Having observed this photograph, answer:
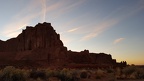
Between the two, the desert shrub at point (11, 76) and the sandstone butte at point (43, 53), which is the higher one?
the sandstone butte at point (43, 53)

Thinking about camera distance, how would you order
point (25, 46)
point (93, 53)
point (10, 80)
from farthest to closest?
point (93, 53), point (25, 46), point (10, 80)

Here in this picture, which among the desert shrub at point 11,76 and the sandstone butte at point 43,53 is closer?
the desert shrub at point 11,76

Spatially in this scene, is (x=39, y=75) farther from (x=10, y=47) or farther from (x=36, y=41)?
(x=10, y=47)

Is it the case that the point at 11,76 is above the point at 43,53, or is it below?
below

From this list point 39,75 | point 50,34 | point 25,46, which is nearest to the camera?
point 39,75

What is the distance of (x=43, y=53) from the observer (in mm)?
81250

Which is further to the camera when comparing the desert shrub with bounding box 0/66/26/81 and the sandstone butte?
the sandstone butte

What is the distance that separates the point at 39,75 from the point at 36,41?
72.7m

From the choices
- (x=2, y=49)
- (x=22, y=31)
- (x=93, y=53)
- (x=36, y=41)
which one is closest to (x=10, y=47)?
(x=2, y=49)

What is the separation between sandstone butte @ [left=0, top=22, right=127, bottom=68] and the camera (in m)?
73.8

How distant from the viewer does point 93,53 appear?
11006cm

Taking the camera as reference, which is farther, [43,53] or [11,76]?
[43,53]

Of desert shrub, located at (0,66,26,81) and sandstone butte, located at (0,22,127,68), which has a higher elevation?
sandstone butte, located at (0,22,127,68)

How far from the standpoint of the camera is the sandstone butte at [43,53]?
73794 mm
